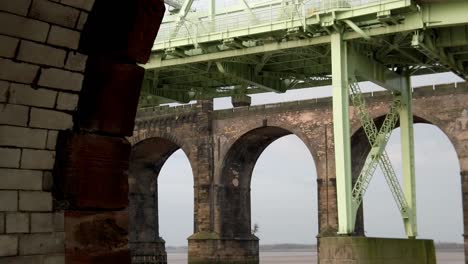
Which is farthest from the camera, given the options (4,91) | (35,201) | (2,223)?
(35,201)

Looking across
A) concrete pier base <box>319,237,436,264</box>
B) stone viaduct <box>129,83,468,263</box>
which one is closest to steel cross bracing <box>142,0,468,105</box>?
concrete pier base <box>319,237,436,264</box>

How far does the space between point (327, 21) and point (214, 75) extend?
7810 mm

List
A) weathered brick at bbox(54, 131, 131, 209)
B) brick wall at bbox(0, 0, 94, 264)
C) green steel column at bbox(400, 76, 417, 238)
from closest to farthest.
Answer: brick wall at bbox(0, 0, 94, 264), weathered brick at bbox(54, 131, 131, 209), green steel column at bbox(400, 76, 417, 238)

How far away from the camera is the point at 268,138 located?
125 feet

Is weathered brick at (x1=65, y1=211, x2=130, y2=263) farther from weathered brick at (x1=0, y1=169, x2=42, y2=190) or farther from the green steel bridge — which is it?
the green steel bridge

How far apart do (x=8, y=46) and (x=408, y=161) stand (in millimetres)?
19314

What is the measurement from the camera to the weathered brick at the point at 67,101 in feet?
18.7

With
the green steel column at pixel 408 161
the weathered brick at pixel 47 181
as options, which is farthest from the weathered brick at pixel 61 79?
the green steel column at pixel 408 161

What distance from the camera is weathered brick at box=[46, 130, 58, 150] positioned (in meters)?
5.61

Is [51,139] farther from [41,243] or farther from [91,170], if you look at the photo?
[41,243]

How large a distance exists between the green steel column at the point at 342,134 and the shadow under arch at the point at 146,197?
20543 millimetres

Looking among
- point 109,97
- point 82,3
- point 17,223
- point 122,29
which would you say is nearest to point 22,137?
point 17,223

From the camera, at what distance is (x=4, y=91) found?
534 centimetres

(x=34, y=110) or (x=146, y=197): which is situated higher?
(x=146, y=197)
